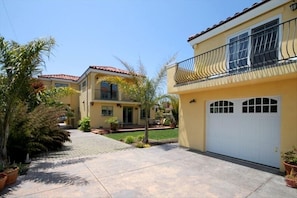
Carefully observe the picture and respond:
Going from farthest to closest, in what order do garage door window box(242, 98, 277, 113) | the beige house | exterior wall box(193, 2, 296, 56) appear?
the beige house → garage door window box(242, 98, 277, 113) → exterior wall box(193, 2, 296, 56)

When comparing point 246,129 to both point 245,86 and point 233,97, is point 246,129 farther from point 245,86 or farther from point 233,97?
point 245,86

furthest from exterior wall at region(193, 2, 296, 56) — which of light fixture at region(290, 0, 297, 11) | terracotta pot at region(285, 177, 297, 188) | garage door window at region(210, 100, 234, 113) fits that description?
terracotta pot at region(285, 177, 297, 188)

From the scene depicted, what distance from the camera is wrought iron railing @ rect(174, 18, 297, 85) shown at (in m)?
7.50

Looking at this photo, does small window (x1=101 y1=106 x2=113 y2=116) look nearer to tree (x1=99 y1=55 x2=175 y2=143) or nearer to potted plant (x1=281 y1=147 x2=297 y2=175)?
tree (x1=99 y1=55 x2=175 y2=143)

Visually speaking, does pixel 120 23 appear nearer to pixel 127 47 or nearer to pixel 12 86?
pixel 127 47

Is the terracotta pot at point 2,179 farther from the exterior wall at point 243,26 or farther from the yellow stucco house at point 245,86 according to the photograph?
the exterior wall at point 243,26

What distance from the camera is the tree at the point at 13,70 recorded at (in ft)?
23.2

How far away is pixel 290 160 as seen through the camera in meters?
6.43

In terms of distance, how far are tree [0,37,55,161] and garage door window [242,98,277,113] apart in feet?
31.4

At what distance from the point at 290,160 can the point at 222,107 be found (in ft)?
14.3

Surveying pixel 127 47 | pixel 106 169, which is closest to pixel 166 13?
pixel 127 47

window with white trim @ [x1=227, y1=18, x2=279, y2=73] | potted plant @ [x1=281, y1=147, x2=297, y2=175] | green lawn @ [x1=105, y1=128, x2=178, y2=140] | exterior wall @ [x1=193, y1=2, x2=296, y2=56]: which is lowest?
green lawn @ [x1=105, y1=128, x2=178, y2=140]

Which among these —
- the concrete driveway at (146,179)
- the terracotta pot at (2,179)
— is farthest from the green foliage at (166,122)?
the terracotta pot at (2,179)

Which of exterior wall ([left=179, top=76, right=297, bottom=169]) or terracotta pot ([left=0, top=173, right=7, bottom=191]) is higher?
exterior wall ([left=179, top=76, right=297, bottom=169])
